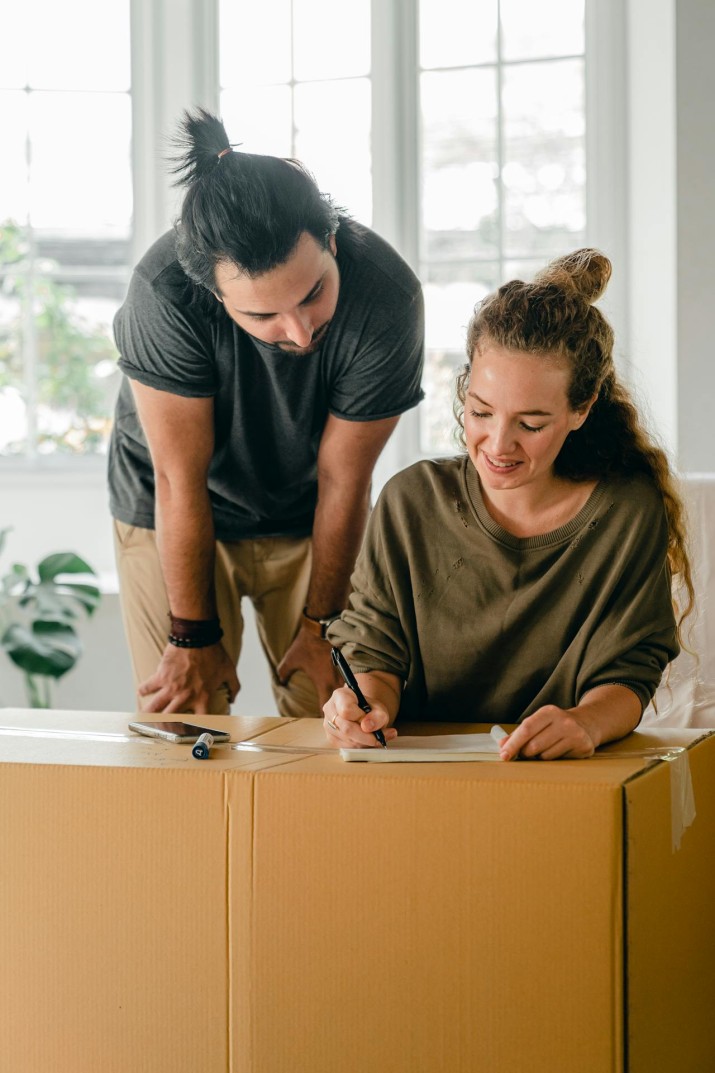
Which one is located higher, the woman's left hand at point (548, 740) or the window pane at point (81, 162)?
the window pane at point (81, 162)

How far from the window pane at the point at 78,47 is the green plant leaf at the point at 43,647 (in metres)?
1.36

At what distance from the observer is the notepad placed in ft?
2.97

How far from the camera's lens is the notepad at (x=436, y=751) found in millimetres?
907

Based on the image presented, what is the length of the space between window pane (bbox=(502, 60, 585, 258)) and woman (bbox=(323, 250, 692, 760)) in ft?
5.19

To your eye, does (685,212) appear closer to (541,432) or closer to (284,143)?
(284,143)

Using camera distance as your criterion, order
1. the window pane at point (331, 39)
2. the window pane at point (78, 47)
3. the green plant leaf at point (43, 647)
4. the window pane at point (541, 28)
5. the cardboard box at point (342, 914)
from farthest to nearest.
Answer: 1. the window pane at point (78, 47)
2. the window pane at point (331, 39)
3. the window pane at point (541, 28)
4. the green plant leaf at point (43, 647)
5. the cardboard box at point (342, 914)

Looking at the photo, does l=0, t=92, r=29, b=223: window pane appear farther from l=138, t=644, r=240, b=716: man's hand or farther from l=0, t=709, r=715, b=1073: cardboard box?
l=0, t=709, r=715, b=1073: cardboard box

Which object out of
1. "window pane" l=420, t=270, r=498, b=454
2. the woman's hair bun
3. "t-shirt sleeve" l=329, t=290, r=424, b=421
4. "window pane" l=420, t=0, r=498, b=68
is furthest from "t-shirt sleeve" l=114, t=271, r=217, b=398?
"window pane" l=420, t=0, r=498, b=68

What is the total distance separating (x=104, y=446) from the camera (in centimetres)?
305

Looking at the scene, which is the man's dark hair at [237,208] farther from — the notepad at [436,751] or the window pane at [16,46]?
the window pane at [16,46]

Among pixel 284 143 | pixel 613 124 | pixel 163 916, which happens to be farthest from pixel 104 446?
pixel 163 916

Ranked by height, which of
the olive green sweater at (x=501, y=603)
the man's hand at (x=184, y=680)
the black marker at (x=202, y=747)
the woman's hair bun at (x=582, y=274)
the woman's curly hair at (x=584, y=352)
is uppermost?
the woman's hair bun at (x=582, y=274)

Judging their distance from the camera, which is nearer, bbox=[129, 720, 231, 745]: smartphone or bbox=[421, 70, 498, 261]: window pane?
bbox=[129, 720, 231, 745]: smartphone

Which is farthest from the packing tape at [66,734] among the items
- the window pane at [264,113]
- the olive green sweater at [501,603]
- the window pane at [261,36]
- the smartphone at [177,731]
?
the window pane at [261,36]
